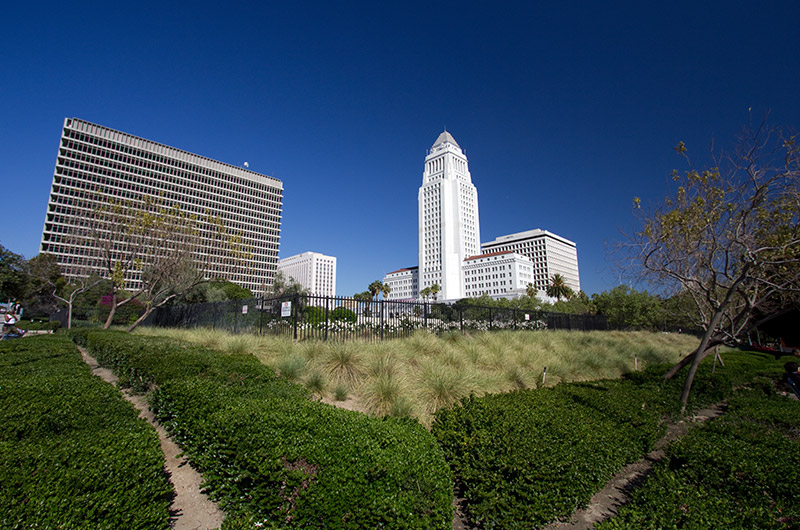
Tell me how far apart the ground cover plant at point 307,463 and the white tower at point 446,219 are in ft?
396

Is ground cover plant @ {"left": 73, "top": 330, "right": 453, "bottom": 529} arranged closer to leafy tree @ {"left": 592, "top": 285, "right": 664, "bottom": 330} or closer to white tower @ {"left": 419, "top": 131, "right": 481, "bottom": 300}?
leafy tree @ {"left": 592, "top": 285, "right": 664, "bottom": 330}

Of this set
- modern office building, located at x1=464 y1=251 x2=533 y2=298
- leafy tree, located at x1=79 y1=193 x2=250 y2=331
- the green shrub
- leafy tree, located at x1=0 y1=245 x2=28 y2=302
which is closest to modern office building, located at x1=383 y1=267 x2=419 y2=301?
modern office building, located at x1=464 y1=251 x2=533 y2=298

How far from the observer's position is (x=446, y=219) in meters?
128

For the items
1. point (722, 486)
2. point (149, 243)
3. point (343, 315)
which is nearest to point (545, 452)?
point (722, 486)

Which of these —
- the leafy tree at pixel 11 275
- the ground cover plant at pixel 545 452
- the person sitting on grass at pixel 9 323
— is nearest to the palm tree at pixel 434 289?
the leafy tree at pixel 11 275

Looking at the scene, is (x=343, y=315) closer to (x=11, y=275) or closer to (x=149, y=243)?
(x=149, y=243)

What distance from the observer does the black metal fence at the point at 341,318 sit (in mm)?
12781

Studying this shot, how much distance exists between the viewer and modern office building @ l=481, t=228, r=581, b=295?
151m

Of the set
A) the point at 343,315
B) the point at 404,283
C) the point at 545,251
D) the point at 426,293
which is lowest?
the point at 343,315

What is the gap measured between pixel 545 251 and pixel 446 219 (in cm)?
5092

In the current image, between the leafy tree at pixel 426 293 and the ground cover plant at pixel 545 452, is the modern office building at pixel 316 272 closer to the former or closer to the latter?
the leafy tree at pixel 426 293

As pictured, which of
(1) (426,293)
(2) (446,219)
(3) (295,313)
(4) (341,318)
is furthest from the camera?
(2) (446,219)

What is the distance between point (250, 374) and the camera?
652 centimetres

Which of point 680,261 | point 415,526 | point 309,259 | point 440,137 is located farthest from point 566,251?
point 415,526
